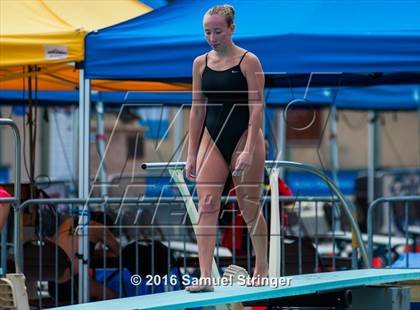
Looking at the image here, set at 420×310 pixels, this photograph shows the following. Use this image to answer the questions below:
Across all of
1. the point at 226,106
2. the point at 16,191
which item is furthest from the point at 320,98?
the point at 226,106

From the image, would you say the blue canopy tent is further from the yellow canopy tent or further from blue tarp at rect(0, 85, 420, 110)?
blue tarp at rect(0, 85, 420, 110)

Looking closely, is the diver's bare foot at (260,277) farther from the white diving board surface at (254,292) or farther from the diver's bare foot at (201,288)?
the diver's bare foot at (201,288)

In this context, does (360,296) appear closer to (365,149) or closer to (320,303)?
(320,303)

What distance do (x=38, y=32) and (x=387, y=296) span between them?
12.6 feet

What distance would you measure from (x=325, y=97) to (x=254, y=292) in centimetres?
975

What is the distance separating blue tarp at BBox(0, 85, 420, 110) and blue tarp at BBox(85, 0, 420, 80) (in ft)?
16.1

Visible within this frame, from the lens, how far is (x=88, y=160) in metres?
9.04

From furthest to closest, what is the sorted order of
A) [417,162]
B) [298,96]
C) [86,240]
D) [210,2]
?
[417,162], [298,96], [210,2], [86,240]

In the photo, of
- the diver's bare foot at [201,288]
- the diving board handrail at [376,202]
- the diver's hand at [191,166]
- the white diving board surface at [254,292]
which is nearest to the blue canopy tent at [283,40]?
the diving board handrail at [376,202]

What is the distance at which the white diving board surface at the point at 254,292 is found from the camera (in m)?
5.89

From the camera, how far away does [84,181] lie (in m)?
8.99

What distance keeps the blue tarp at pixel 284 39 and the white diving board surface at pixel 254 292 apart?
1.77m

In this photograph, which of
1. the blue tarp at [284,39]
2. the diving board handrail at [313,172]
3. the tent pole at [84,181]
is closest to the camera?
the diving board handrail at [313,172]

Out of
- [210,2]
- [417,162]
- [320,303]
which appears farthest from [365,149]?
[320,303]
